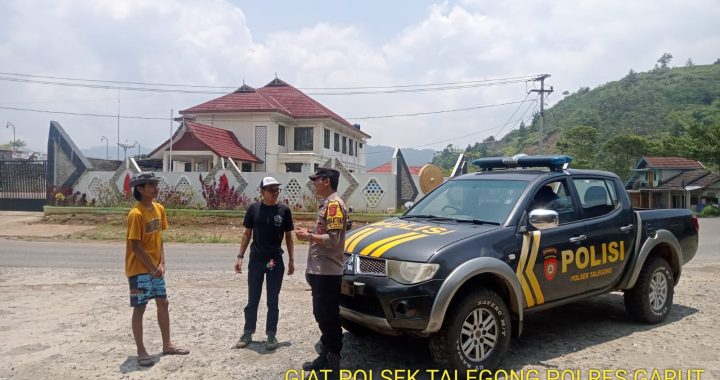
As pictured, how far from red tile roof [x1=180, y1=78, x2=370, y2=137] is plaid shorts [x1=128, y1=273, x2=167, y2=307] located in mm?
28149

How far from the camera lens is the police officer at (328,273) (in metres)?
4.29

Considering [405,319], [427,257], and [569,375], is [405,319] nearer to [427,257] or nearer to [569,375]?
[427,257]

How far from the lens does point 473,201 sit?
5.34 metres

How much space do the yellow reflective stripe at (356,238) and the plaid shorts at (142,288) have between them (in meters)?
1.74

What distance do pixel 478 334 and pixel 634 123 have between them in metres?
93.1

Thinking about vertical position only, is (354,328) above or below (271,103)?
below

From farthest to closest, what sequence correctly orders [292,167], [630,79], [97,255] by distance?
[630,79]
[292,167]
[97,255]

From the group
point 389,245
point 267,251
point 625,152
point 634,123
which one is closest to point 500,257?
point 389,245

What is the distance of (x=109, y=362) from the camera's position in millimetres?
4820

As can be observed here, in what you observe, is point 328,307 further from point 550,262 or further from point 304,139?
point 304,139

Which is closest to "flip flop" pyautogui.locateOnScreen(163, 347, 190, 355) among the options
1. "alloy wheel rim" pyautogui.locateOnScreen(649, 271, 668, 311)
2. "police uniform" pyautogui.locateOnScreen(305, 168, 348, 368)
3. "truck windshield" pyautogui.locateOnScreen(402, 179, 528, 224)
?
"police uniform" pyautogui.locateOnScreen(305, 168, 348, 368)

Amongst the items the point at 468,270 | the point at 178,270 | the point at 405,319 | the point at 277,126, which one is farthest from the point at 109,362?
the point at 277,126

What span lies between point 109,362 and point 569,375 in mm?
4020

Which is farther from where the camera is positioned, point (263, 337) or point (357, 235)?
point (263, 337)
